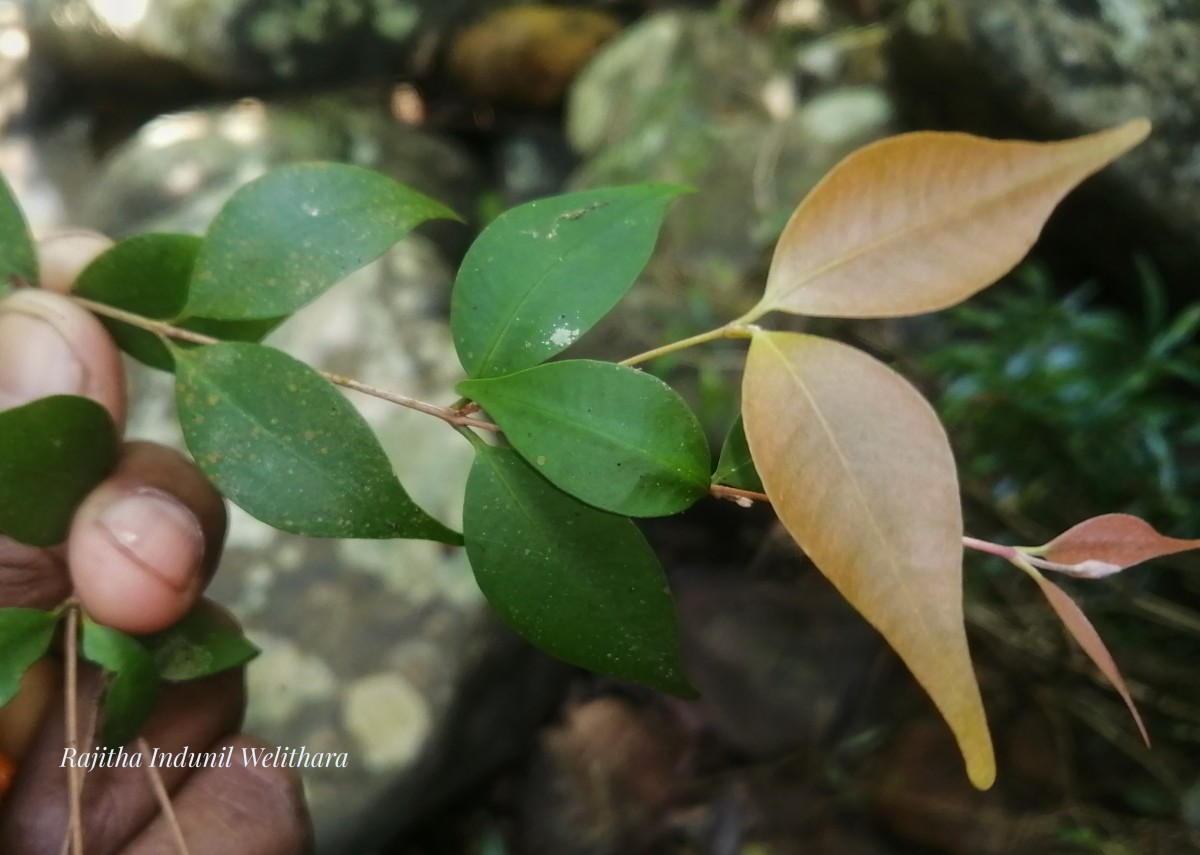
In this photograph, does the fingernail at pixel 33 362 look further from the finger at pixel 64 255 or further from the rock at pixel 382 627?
the rock at pixel 382 627

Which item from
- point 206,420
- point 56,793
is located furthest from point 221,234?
point 56,793

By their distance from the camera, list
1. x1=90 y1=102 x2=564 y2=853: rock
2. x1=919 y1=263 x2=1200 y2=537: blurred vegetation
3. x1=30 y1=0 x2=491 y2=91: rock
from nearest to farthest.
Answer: x1=919 y1=263 x2=1200 y2=537: blurred vegetation, x1=90 y1=102 x2=564 y2=853: rock, x1=30 y1=0 x2=491 y2=91: rock

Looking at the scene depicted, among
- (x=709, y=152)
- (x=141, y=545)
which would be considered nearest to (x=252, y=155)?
(x=709, y=152)

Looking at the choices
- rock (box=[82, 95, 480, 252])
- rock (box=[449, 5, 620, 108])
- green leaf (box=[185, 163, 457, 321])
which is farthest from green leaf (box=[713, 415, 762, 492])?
rock (box=[449, 5, 620, 108])

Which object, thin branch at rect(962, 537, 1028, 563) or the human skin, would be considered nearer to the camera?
thin branch at rect(962, 537, 1028, 563)

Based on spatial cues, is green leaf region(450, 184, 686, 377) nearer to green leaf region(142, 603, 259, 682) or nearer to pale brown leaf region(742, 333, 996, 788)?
pale brown leaf region(742, 333, 996, 788)
